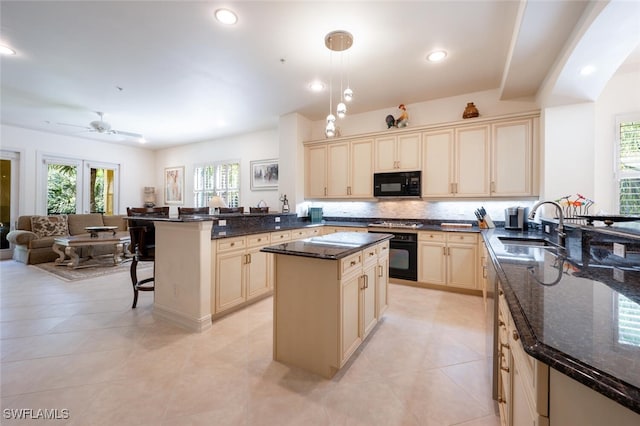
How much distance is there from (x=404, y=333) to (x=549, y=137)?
2.84 m

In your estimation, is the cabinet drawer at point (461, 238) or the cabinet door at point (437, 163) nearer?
the cabinet drawer at point (461, 238)

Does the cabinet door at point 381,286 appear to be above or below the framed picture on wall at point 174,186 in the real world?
below

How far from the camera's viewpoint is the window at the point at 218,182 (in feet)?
21.7

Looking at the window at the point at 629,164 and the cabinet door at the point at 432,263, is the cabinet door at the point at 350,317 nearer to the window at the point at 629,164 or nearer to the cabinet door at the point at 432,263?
the cabinet door at the point at 432,263

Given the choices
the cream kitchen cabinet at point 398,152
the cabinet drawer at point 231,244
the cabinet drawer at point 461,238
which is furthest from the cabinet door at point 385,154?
the cabinet drawer at point 231,244

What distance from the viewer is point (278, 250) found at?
1.91 m

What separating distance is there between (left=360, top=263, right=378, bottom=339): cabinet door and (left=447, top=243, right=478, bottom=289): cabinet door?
1684mm

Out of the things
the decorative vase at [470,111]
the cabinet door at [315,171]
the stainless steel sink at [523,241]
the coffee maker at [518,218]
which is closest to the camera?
the stainless steel sink at [523,241]

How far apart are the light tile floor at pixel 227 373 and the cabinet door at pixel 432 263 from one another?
0.66 meters

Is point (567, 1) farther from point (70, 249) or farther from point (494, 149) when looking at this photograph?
point (70, 249)

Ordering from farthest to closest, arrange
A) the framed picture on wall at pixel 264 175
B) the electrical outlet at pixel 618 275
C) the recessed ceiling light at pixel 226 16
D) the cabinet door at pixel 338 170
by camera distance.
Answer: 1. the framed picture on wall at pixel 264 175
2. the cabinet door at pixel 338 170
3. the recessed ceiling light at pixel 226 16
4. the electrical outlet at pixel 618 275

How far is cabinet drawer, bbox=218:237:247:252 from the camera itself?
276cm

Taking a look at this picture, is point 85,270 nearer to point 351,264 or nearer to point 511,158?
point 351,264

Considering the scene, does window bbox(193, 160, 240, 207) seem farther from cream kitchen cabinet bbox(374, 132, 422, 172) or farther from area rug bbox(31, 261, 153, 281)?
cream kitchen cabinet bbox(374, 132, 422, 172)
